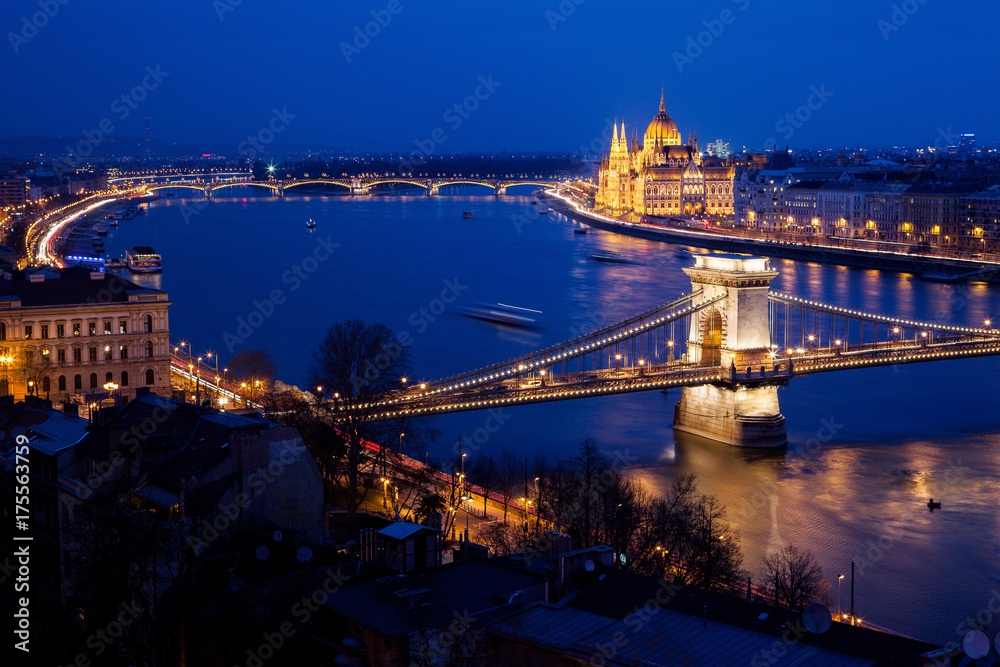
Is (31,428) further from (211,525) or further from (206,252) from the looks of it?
(206,252)

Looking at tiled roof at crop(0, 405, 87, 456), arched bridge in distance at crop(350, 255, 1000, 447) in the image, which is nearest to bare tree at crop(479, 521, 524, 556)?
tiled roof at crop(0, 405, 87, 456)

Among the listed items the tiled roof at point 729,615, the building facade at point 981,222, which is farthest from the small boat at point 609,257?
the tiled roof at point 729,615

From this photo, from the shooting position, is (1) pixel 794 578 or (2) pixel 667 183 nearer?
(1) pixel 794 578

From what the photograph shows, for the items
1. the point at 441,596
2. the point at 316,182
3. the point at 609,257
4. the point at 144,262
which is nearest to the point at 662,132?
the point at 316,182

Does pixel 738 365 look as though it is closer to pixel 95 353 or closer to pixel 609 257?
pixel 95 353

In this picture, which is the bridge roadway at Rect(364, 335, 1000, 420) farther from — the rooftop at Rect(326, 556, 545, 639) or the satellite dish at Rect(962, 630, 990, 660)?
the satellite dish at Rect(962, 630, 990, 660)

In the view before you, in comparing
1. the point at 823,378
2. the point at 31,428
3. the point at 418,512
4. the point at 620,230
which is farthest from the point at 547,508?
the point at 620,230

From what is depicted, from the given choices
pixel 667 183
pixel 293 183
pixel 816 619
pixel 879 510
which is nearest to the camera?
pixel 816 619

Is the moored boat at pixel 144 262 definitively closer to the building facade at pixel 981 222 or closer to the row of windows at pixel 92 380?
the row of windows at pixel 92 380
